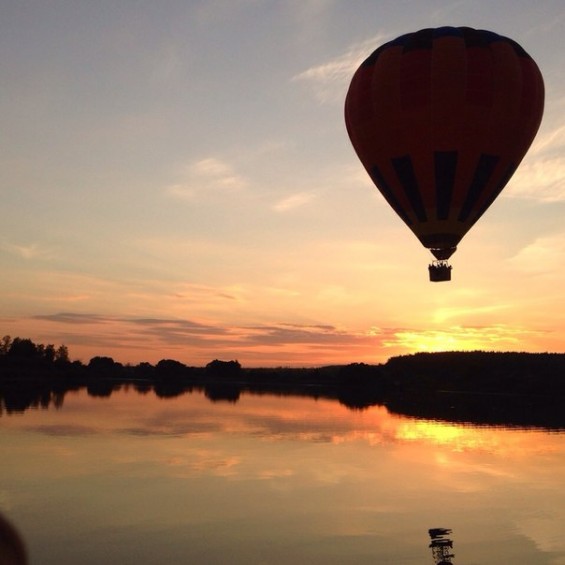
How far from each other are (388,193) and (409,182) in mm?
941

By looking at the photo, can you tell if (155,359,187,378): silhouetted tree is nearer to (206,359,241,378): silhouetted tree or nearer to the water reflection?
(206,359,241,378): silhouetted tree

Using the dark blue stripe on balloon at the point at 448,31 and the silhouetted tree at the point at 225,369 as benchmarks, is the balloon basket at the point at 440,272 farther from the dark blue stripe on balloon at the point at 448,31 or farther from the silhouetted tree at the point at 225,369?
the silhouetted tree at the point at 225,369

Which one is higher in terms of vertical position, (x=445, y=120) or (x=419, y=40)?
(x=419, y=40)

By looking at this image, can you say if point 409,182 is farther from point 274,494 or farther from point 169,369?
point 169,369

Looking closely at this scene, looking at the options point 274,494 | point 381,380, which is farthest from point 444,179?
point 381,380

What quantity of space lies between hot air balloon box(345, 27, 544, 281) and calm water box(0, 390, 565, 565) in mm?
7207

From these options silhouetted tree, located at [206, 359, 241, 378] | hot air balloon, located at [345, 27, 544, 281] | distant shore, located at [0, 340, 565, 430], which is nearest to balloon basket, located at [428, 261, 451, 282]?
hot air balloon, located at [345, 27, 544, 281]

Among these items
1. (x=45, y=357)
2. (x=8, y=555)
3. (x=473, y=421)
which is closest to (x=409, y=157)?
(x=8, y=555)

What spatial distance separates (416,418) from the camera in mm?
Answer: 58000

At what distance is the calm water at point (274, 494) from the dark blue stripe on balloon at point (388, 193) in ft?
28.3

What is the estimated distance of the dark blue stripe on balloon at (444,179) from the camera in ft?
60.8

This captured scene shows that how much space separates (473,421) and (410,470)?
27941mm

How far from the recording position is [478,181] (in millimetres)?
18922

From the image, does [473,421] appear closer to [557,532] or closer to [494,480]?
[494,480]
